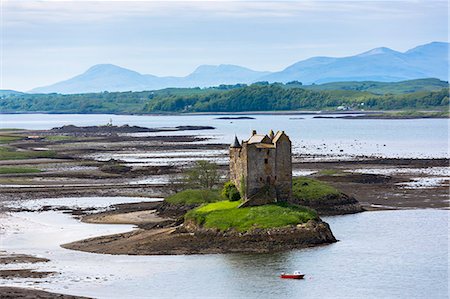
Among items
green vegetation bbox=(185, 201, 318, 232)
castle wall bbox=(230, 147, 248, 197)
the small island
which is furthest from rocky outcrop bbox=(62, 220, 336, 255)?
castle wall bbox=(230, 147, 248, 197)

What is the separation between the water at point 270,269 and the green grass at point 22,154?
72.4 meters

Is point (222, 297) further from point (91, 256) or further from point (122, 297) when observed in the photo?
point (91, 256)

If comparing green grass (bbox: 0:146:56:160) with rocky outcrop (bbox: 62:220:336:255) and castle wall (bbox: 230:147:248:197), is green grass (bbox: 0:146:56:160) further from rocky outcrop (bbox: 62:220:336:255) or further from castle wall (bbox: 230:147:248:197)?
rocky outcrop (bbox: 62:220:336:255)

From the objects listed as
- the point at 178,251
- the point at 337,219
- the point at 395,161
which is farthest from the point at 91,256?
the point at 395,161

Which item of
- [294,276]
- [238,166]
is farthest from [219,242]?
[294,276]

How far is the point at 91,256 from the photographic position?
224 ft

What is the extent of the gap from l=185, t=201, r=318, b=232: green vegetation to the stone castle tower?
3.62 feet

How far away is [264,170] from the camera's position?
74.1 metres

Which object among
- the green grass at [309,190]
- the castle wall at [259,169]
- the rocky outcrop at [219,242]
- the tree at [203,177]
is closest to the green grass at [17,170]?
the tree at [203,177]

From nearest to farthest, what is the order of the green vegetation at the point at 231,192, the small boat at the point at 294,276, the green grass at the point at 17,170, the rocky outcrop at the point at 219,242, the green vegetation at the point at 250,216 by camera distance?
the small boat at the point at 294,276
the rocky outcrop at the point at 219,242
the green vegetation at the point at 250,216
the green vegetation at the point at 231,192
the green grass at the point at 17,170

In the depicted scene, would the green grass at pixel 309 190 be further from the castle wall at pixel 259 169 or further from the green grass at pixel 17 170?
the green grass at pixel 17 170

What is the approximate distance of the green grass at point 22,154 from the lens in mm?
149500

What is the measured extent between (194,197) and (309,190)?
9977 millimetres

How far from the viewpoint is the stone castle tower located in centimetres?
7331
